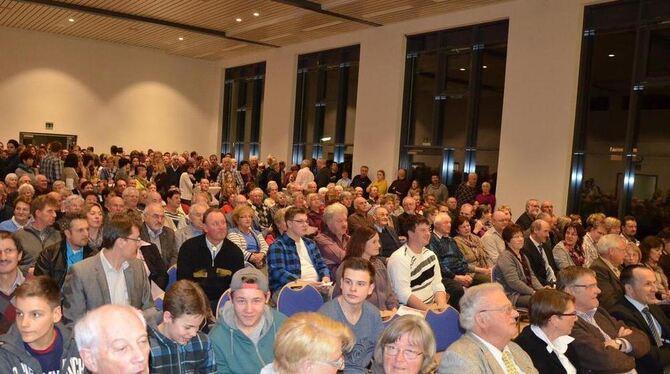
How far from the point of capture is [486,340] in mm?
2900

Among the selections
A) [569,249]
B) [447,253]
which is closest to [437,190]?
[569,249]

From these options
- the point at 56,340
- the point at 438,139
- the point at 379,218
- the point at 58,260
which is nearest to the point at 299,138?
the point at 438,139

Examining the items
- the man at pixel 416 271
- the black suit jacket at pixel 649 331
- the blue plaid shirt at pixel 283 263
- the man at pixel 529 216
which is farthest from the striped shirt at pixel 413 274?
the man at pixel 529 216

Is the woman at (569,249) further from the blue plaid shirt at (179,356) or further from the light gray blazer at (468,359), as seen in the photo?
the blue plaid shirt at (179,356)

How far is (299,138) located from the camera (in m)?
16.5

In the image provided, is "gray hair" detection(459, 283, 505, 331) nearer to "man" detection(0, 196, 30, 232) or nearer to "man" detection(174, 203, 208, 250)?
"man" detection(174, 203, 208, 250)

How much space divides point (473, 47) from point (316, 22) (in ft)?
12.5

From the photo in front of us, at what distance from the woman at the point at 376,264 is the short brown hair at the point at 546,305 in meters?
1.44

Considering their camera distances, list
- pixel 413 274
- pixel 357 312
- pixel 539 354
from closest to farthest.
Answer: pixel 539 354
pixel 357 312
pixel 413 274

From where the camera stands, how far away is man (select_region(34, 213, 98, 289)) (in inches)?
167

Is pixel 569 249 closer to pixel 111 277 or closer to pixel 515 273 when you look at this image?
pixel 515 273

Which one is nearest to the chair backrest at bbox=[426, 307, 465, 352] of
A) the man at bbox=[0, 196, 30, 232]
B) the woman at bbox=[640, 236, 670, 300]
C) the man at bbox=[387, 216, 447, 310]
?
the man at bbox=[387, 216, 447, 310]

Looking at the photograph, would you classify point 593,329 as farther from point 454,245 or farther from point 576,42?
point 576,42

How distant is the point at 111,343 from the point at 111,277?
6.21 ft
